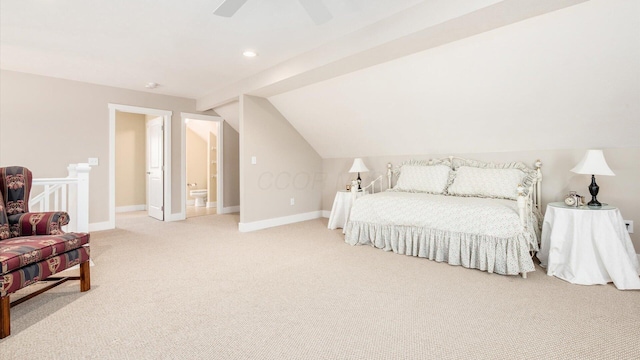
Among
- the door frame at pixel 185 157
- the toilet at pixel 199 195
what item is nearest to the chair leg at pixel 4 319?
the door frame at pixel 185 157

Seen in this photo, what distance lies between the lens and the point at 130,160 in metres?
6.84

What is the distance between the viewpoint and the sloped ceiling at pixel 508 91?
96.2 inches

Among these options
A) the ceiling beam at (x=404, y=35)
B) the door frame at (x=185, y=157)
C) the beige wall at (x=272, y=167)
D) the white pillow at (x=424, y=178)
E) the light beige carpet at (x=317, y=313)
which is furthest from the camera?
the door frame at (x=185, y=157)

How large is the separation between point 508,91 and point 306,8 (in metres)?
2.27

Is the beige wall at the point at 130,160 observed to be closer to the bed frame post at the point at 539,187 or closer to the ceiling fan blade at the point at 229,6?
the ceiling fan blade at the point at 229,6

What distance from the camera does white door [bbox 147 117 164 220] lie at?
5.62m

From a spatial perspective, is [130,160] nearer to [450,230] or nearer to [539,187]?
[450,230]

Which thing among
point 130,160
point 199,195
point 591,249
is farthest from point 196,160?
point 591,249

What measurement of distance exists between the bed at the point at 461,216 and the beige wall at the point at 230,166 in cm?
340

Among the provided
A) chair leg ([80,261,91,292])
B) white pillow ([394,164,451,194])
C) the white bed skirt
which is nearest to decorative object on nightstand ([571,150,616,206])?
the white bed skirt

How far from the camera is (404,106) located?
12.8 feet

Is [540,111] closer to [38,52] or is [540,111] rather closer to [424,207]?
[424,207]

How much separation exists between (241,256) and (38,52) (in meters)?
3.30

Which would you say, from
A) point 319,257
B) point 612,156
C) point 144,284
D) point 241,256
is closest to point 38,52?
point 144,284
